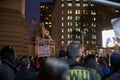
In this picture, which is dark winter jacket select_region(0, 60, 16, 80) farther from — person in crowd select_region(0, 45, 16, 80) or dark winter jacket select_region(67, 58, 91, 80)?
dark winter jacket select_region(67, 58, 91, 80)

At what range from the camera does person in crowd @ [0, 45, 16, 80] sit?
6.93 m

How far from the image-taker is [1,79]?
691 cm

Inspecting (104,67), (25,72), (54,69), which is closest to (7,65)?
(25,72)

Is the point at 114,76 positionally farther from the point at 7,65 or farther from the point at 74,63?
the point at 7,65

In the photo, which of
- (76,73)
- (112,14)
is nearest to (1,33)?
(112,14)

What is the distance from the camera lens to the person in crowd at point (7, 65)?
693 cm

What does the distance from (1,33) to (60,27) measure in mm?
172984

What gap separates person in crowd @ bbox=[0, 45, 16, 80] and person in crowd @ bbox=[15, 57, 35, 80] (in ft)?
4.06

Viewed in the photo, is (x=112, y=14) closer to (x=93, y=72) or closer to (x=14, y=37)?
(x=14, y=37)

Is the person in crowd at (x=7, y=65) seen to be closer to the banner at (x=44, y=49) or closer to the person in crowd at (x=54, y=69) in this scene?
the person in crowd at (x=54, y=69)

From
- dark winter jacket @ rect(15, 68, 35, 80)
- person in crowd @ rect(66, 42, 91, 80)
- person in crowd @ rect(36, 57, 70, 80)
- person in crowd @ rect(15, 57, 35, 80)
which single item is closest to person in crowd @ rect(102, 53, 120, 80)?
person in crowd @ rect(66, 42, 91, 80)

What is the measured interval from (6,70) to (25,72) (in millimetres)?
1669

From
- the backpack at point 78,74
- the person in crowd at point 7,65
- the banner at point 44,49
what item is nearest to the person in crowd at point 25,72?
the person in crowd at point 7,65

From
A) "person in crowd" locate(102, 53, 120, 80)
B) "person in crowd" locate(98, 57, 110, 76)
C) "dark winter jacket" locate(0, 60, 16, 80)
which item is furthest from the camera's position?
"person in crowd" locate(98, 57, 110, 76)
